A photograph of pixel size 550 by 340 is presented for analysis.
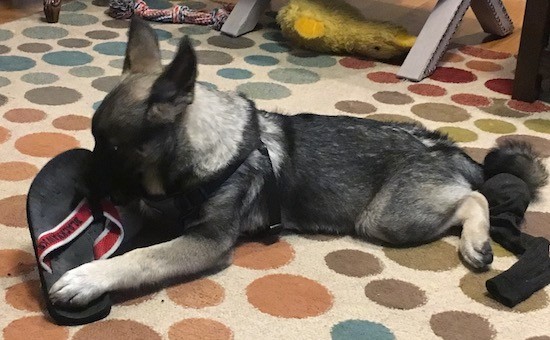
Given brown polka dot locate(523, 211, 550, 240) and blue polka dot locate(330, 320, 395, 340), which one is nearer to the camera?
blue polka dot locate(330, 320, 395, 340)

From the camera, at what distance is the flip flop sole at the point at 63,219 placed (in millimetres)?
1366

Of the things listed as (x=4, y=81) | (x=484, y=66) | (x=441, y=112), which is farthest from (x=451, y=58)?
(x=4, y=81)

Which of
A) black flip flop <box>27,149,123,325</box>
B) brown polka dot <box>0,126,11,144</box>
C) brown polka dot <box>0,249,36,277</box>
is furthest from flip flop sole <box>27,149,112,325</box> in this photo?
brown polka dot <box>0,126,11,144</box>

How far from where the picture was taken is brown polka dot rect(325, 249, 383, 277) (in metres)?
1.61

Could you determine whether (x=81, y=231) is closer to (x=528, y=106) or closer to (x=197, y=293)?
(x=197, y=293)

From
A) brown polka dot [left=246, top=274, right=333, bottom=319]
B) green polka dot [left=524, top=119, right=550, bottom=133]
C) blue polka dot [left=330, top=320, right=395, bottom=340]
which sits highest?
green polka dot [left=524, top=119, right=550, bottom=133]

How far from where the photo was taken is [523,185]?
1.82 meters

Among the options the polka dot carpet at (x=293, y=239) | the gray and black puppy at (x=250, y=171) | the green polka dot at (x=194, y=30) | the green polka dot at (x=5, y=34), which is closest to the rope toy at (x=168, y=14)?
the green polka dot at (x=194, y=30)

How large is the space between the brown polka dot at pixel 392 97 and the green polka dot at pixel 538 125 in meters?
0.41

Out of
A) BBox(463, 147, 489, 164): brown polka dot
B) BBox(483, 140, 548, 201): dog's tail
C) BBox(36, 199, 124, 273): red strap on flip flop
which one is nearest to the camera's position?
BBox(36, 199, 124, 273): red strap on flip flop

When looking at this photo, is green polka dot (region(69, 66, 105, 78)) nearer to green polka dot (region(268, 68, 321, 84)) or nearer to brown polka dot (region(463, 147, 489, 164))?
green polka dot (region(268, 68, 321, 84))

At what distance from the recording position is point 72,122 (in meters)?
2.25

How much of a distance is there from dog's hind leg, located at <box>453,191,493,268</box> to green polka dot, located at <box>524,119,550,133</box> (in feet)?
2.62

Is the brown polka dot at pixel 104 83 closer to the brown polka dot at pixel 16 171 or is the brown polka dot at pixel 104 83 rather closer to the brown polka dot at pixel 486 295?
the brown polka dot at pixel 16 171
